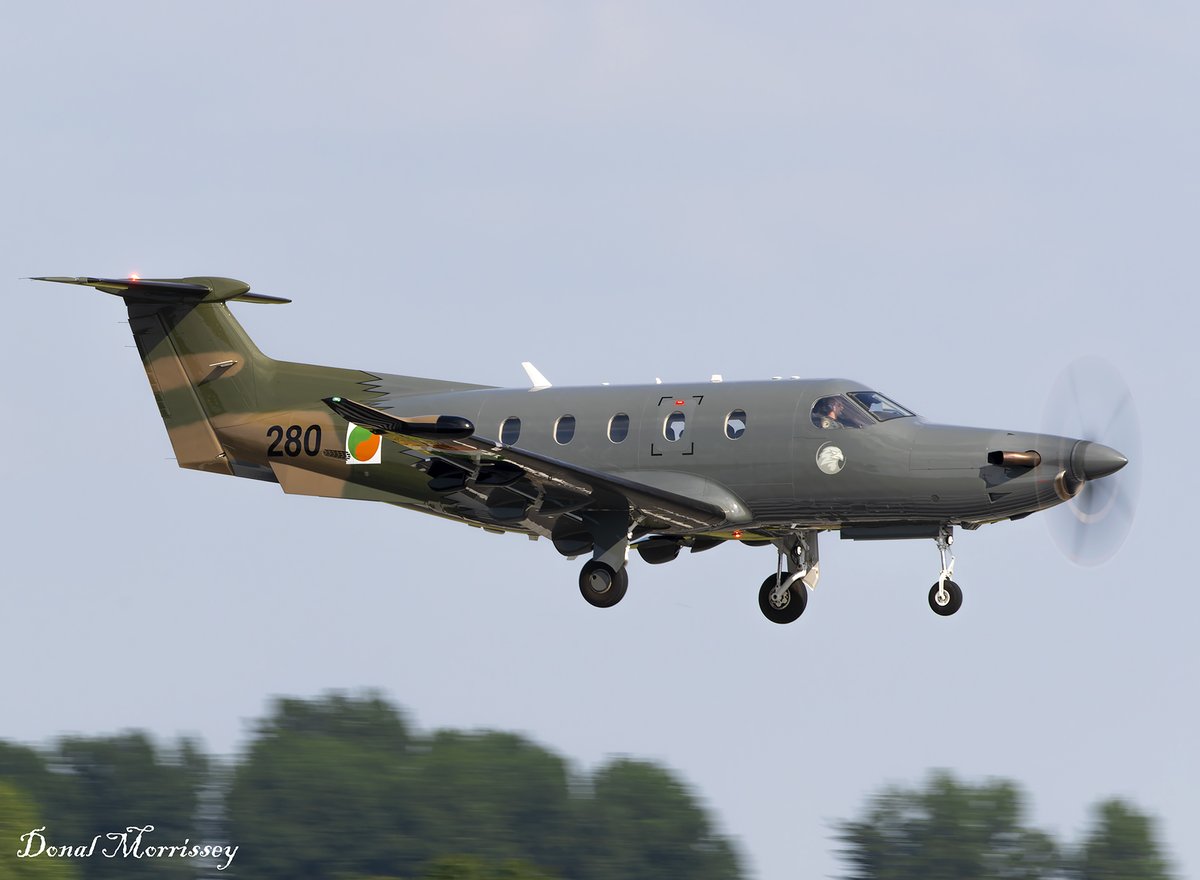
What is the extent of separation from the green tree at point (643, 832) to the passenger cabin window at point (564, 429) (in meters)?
44.1

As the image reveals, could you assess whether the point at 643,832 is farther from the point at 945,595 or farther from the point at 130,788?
the point at 945,595

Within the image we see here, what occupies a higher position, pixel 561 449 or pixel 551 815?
pixel 561 449

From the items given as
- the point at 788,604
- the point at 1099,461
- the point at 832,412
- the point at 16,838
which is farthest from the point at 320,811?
the point at 1099,461

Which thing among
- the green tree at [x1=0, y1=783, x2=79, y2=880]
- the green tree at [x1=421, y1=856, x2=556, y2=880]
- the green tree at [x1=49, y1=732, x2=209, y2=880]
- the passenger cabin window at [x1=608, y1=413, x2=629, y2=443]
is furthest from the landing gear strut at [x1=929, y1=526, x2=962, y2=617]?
the green tree at [x1=49, y1=732, x2=209, y2=880]

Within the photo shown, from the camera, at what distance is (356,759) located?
7450 cm

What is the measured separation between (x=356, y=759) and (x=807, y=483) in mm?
52471

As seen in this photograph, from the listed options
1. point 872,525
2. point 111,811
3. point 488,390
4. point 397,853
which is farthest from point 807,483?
point 111,811

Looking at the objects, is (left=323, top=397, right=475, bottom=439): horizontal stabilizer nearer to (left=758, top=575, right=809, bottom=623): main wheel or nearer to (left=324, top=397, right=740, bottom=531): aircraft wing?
(left=324, top=397, right=740, bottom=531): aircraft wing

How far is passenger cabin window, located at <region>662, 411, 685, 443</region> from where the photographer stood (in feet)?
85.5

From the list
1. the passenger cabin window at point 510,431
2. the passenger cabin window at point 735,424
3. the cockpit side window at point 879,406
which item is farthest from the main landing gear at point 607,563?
the cockpit side window at point 879,406

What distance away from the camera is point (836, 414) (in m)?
25.5

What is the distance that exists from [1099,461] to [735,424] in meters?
5.05

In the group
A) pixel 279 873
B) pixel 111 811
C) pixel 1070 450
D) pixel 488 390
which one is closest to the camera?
pixel 1070 450

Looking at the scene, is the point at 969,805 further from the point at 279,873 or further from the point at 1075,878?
the point at 279,873
